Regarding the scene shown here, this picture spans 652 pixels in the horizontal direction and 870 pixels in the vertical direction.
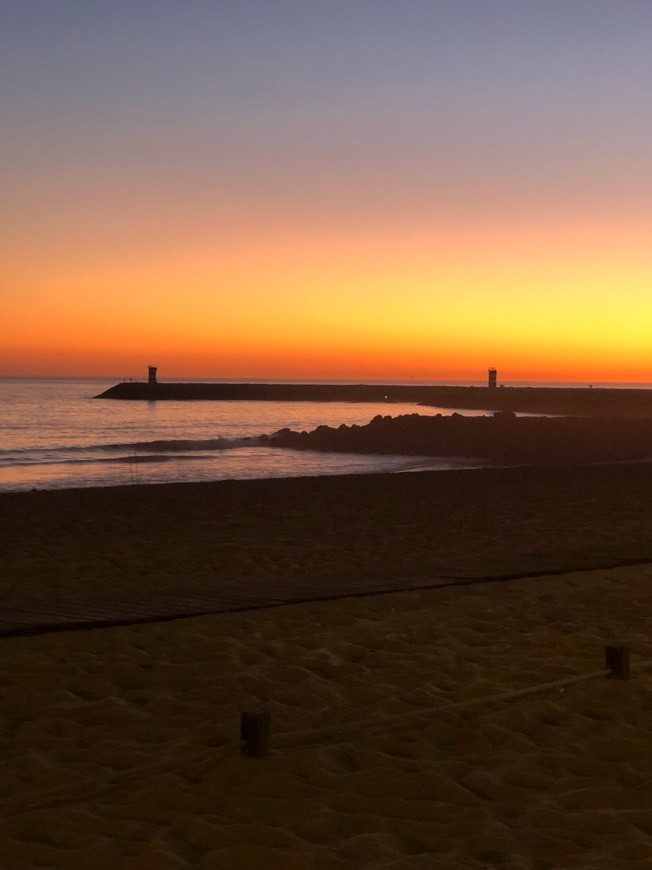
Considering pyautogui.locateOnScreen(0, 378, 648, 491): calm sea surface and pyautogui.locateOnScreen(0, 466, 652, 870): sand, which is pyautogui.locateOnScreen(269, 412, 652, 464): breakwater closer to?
pyautogui.locateOnScreen(0, 378, 648, 491): calm sea surface

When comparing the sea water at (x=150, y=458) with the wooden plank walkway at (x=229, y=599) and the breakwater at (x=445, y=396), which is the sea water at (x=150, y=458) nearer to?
the wooden plank walkway at (x=229, y=599)

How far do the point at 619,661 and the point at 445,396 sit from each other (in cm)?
8115

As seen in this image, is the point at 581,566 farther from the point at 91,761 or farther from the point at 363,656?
the point at 91,761

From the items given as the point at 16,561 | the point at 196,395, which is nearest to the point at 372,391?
the point at 196,395

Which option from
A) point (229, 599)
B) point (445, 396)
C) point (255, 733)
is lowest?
point (229, 599)

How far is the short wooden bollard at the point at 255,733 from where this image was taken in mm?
3953

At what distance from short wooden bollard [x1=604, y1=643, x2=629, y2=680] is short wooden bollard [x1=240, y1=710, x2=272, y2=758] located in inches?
82.7

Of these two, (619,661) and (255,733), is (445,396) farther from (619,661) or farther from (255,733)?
(255,733)

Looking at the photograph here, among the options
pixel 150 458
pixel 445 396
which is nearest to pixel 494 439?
pixel 150 458

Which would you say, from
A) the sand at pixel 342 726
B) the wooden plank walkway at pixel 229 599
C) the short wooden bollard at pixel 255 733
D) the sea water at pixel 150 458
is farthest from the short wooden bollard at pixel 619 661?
the sea water at pixel 150 458

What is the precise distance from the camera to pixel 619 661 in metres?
5.08

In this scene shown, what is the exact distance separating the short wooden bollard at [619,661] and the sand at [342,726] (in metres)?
0.10

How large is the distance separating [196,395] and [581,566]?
85710 millimetres

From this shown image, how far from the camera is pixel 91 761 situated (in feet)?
13.4
